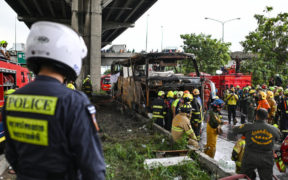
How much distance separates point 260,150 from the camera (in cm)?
388

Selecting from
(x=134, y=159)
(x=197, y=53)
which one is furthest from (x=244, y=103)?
(x=197, y=53)

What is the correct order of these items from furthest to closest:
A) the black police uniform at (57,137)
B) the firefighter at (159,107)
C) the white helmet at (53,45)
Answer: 1. the firefighter at (159,107)
2. the white helmet at (53,45)
3. the black police uniform at (57,137)

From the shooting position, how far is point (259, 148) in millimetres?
3875

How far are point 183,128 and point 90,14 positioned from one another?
2085cm

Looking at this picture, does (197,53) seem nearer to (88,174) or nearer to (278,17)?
(278,17)

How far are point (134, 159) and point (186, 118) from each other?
5.15 feet

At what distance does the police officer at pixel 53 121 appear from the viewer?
1.43 metres

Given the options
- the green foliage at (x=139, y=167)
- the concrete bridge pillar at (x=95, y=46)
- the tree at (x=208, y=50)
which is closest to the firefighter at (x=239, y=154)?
the green foliage at (x=139, y=167)

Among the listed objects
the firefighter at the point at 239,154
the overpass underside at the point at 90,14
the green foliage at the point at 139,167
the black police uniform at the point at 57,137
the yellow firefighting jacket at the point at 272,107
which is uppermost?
the overpass underside at the point at 90,14

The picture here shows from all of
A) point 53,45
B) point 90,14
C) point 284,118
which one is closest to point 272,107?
point 284,118

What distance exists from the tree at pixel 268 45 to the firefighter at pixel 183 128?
14563 mm

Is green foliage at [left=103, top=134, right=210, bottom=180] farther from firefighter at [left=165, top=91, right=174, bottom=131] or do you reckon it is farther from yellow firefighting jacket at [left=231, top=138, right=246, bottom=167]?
firefighter at [left=165, top=91, right=174, bottom=131]

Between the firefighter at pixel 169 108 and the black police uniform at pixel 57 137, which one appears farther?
the firefighter at pixel 169 108

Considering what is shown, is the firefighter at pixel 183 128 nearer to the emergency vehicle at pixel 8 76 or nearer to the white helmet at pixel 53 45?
the emergency vehicle at pixel 8 76
